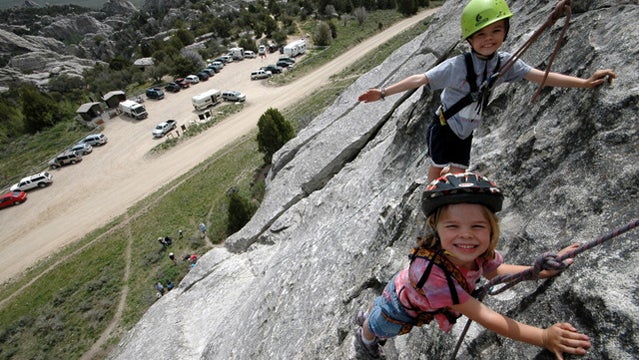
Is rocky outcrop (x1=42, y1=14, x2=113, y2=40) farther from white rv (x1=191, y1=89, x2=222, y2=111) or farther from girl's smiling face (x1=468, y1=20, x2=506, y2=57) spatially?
girl's smiling face (x1=468, y1=20, x2=506, y2=57)

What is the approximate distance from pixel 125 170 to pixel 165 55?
167 feet

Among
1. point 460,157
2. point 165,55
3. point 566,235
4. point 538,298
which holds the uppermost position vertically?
point 165,55

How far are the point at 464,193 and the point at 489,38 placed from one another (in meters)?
2.71

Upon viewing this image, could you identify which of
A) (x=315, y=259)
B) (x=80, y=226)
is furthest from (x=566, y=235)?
(x=80, y=226)

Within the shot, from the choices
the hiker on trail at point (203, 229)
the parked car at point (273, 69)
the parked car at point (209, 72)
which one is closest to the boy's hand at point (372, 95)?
the hiker on trail at point (203, 229)

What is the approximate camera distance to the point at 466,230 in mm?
3303

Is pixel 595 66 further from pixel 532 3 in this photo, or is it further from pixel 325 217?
pixel 325 217

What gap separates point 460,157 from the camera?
19.2 feet

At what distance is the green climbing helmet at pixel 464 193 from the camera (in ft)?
10.5

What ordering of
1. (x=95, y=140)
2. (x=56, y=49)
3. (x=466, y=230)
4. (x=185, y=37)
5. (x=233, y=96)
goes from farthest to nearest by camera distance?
(x=56, y=49)
(x=185, y=37)
(x=233, y=96)
(x=95, y=140)
(x=466, y=230)

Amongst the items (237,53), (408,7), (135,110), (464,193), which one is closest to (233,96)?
(135,110)

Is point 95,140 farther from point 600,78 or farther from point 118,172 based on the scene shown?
point 600,78

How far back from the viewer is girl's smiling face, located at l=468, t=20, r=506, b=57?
4.61 m

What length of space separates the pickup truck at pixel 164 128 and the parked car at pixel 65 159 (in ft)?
38.8
